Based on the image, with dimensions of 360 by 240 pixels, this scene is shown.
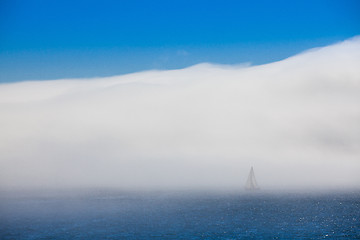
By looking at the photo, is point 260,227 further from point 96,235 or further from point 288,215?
point 96,235

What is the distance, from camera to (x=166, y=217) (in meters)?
156

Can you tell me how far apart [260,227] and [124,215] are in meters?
66.3

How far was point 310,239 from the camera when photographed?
353ft

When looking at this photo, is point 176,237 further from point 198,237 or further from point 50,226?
point 50,226

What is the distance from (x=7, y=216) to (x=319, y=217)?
473 ft

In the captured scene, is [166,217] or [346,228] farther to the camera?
[166,217]

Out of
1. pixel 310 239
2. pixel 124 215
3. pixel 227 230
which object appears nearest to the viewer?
pixel 310 239

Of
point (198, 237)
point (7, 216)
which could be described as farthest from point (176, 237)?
point (7, 216)

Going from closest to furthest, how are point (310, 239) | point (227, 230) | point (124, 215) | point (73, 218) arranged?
point (310, 239) → point (227, 230) → point (73, 218) → point (124, 215)

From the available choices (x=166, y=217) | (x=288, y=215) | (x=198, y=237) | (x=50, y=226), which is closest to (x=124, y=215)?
(x=166, y=217)

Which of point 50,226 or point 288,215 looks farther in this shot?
point 288,215

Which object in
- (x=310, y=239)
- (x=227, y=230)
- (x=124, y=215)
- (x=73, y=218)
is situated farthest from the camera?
(x=124, y=215)

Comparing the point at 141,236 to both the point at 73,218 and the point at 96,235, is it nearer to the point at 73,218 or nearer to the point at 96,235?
the point at 96,235

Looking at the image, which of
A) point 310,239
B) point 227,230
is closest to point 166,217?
point 227,230
